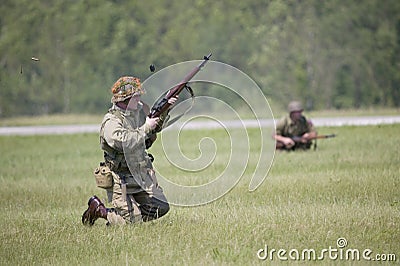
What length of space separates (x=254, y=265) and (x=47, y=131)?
89.2ft

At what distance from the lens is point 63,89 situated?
54250mm

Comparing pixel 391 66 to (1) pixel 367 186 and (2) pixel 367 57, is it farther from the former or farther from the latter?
(1) pixel 367 186

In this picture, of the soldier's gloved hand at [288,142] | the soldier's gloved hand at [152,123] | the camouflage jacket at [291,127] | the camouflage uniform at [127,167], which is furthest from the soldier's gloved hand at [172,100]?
the camouflage jacket at [291,127]

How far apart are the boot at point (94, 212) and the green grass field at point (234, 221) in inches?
6.4

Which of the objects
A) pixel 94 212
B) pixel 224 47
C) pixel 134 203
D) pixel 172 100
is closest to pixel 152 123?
pixel 172 100

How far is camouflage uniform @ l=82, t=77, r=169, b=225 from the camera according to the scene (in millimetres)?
9320

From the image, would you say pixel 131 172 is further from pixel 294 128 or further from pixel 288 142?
pixel 294 128

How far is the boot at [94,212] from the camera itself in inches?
383

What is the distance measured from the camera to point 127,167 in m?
9.68

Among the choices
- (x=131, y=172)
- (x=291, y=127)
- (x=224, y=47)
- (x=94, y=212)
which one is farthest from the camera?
(x=224, y=47)

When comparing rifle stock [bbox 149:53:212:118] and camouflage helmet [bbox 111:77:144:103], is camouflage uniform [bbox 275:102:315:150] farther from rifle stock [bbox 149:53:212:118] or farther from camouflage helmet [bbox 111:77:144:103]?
camouflage helmet [bbox 111:77:144:103]

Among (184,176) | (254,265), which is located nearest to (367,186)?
(184,176)

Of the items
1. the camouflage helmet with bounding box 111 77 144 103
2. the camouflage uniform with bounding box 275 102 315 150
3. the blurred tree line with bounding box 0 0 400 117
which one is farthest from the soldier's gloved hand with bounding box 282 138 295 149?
the blurred tree line with bounding box 0 0 400 117

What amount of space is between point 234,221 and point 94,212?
164 centimetres
